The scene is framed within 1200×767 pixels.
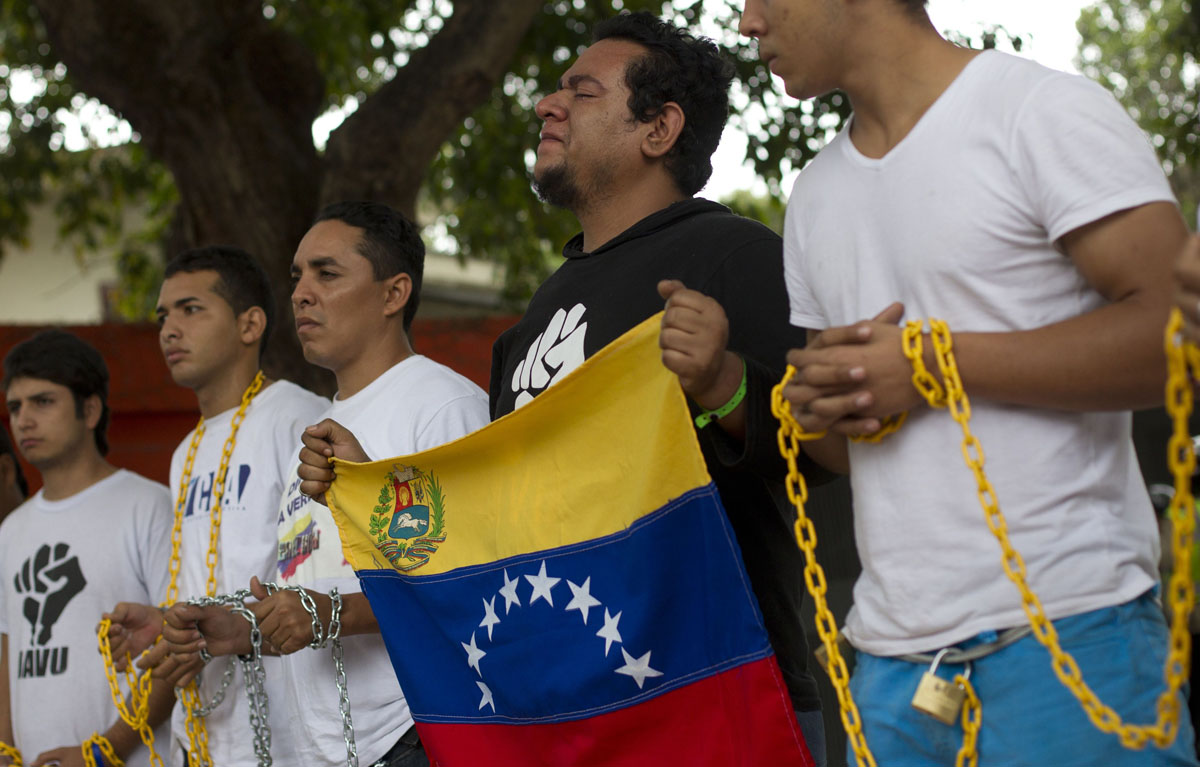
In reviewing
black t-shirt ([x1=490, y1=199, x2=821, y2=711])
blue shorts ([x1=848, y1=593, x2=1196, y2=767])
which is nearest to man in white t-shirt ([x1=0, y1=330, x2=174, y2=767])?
black t-shirt ([x1=490, y1=199, x2=821, y2=711])

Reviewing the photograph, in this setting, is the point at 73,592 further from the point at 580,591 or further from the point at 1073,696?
the point at 1073,696

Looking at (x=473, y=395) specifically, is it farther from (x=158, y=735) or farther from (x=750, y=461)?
(x=158, y=735)

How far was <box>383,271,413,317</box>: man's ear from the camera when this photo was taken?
3686 mm

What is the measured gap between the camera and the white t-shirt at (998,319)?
180 cm

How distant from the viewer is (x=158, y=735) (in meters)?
4.10

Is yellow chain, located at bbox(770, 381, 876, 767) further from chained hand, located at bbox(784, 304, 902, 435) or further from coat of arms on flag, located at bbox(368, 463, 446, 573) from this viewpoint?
coat of arms on flag, located at bbox(368, 463, 446, 573)

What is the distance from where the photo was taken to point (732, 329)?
2.69 meters

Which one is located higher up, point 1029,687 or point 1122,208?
point 1122,208

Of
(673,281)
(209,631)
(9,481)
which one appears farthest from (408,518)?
(9,481)

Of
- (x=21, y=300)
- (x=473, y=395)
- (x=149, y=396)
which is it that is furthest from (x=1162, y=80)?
(x=473, y=395)

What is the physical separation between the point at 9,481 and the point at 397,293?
2799mm

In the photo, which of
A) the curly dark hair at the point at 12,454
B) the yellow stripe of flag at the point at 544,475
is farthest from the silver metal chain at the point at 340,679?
the curly dark hair at the point at 12,454

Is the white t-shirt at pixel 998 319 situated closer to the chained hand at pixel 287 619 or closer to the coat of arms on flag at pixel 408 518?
the coat of arms on flag at pixel 408 518

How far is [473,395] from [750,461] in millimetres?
1240
